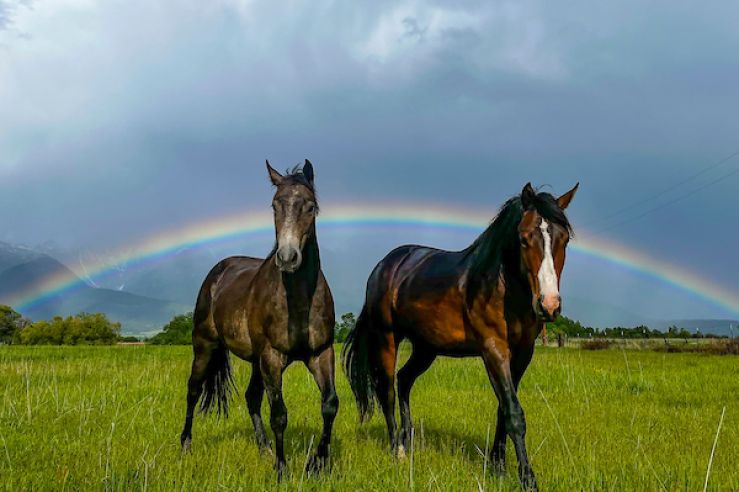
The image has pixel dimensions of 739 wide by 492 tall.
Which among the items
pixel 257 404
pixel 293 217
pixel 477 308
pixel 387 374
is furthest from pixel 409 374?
pixel 293 217

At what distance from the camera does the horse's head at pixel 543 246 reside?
422 centimetres

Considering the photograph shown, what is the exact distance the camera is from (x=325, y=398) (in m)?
5.07

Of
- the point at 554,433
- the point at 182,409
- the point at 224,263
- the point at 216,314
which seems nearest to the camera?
the point at 216,314

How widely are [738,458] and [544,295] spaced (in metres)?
3.23

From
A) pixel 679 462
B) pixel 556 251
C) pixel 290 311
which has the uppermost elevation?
pixel 556 251

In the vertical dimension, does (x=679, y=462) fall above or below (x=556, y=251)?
below

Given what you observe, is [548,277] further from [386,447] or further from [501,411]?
[386,447]

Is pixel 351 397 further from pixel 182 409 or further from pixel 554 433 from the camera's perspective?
pixel 554 433

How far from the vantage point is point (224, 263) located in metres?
7.68

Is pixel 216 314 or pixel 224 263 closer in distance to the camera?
pixel 216 314

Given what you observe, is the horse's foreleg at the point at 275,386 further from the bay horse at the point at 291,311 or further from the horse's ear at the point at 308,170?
the horse's ear at the point at 308,170

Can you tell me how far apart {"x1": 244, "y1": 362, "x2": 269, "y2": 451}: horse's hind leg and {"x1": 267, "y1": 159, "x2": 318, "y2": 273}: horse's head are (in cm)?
265

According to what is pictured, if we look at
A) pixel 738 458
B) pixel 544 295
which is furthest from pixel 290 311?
pixel 738 458

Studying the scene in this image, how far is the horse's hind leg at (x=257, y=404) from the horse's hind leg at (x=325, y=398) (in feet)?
5.63
